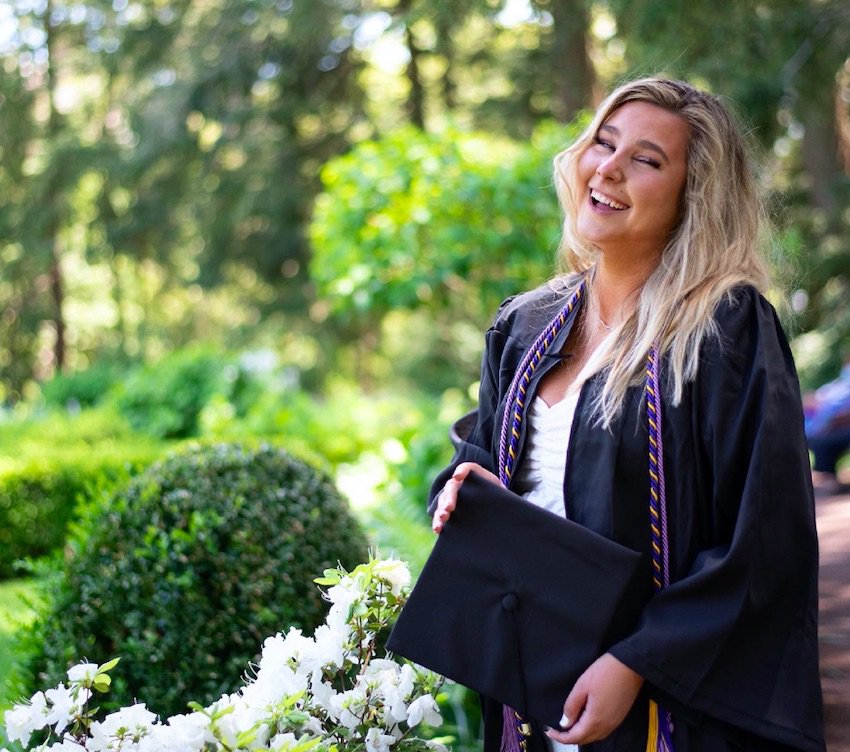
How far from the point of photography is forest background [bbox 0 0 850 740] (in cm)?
676

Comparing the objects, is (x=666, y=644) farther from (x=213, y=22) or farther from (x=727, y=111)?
(x=213, y=22)

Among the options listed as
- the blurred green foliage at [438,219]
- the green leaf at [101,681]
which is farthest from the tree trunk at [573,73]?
the green leaf at [101,681]

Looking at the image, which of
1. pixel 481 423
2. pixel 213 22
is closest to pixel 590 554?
pixel 481 423

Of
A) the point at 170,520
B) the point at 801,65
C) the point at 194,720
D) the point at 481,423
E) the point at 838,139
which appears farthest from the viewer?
the point at 838,139

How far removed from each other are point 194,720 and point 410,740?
57 centimetres

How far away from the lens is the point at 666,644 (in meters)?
1.75

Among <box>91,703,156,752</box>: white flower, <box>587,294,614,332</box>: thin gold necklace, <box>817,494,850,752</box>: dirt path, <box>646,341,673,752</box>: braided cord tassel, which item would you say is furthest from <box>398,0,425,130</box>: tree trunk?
<box>91,703,156,752</box>: white flower

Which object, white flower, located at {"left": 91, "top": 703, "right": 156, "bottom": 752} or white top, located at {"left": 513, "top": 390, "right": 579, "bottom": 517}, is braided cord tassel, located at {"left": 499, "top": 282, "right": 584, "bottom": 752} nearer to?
white top, located at {"left": 513, "top": 390, "right": 579, "bottom": 517}

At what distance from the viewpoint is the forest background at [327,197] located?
6.76 m

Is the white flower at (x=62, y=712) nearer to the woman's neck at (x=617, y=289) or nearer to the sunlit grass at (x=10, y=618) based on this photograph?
the sunlit grass at (x=10, y=618)

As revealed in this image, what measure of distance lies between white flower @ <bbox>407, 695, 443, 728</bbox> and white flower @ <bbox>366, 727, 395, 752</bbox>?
0.06 meters

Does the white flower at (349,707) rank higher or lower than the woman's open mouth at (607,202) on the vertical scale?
lower

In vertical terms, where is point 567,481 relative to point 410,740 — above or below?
above

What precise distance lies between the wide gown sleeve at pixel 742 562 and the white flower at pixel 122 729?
903 mm
